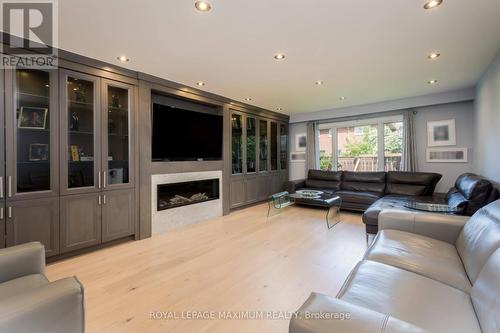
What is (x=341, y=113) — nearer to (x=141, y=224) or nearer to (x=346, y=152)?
(x=346, y=152)

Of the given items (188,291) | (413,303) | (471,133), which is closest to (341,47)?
(413,303)

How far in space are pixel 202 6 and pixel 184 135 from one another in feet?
7.87

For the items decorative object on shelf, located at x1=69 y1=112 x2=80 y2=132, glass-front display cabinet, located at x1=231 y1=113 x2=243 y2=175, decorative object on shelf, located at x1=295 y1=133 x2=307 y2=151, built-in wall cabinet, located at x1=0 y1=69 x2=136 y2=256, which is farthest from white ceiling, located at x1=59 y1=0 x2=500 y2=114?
decorative object on shelf, located at x1=295 y1=133 x2=307 y2=151

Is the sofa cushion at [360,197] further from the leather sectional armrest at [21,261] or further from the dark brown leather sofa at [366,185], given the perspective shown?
the leather sectional armrest at [21,261]

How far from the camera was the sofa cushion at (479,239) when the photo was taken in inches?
51.9

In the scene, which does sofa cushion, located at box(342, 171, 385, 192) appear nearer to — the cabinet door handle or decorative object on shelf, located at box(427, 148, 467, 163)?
decorative object on shelf, located at box(427, 148, 467, 163)

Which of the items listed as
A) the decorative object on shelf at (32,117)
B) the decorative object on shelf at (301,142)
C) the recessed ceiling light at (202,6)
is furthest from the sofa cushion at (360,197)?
the decorative object on shelf at (32,117)

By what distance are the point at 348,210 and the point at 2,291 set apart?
5.19m

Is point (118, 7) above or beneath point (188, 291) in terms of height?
above

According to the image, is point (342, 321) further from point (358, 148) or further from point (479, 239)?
point (358, 148)

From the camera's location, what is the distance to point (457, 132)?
4.55 metres

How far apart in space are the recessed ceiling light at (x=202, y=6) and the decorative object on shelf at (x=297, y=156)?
514 centimetres

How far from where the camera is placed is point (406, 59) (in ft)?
9.63

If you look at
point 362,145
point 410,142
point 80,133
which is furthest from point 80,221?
point 410,142
